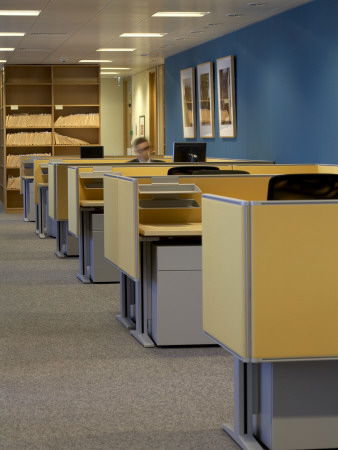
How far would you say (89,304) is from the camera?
272 inches

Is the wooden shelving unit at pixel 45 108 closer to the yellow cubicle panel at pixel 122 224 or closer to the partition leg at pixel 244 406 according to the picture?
the yellow cubicle panel at pixel 122 224

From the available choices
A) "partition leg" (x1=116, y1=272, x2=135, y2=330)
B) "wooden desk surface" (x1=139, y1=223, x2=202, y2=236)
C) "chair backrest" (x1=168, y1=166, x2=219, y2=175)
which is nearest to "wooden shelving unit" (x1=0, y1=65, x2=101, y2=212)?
"chair backrest" (x1=168, y1=166, x2=219, y2=175)

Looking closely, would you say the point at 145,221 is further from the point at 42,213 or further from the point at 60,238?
the point at 42,213

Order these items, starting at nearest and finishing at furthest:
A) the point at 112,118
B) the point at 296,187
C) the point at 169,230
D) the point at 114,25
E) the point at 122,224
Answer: the point at 296,187, the point at 169,230, the point at 122,224, the point at 114,25, the point at 112,118

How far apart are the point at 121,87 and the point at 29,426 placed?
19.8 metres

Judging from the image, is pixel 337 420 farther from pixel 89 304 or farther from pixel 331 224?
pixel 89 304

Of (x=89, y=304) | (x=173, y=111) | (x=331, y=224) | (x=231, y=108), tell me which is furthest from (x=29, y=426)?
(x=173, y=111)

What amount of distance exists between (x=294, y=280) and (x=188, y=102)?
460 inches

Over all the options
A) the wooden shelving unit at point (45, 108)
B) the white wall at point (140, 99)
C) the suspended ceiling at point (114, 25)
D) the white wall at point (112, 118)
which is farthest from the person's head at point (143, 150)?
the white wall at point (112, 118)

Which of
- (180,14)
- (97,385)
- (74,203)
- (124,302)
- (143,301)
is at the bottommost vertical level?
(97,385)

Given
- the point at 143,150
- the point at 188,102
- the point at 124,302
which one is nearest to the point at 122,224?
the point at 124,302

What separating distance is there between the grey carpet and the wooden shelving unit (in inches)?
399

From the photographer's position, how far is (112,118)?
75.8 ft

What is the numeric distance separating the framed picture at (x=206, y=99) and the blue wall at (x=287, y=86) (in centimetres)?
31
